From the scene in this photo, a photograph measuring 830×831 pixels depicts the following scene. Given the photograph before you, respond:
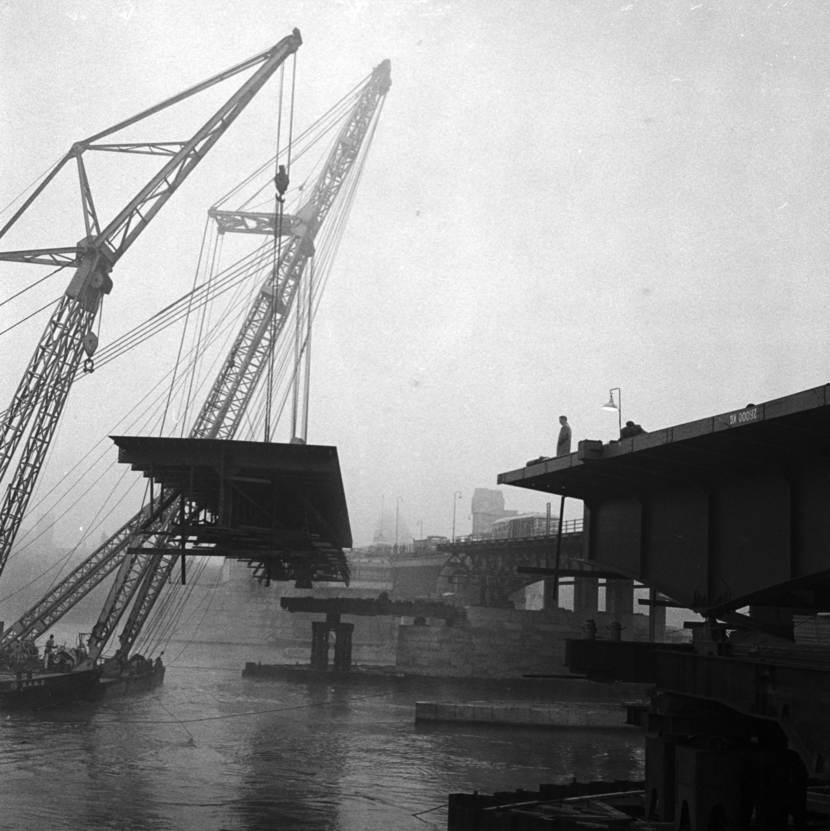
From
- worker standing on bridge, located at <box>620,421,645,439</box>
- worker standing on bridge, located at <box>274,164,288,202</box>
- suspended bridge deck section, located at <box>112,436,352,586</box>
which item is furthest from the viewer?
worker standing on bridge, located at <box>274,164,288,202</box>

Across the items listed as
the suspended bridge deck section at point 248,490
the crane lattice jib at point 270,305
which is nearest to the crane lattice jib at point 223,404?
the crane lattice jib at point 270,305

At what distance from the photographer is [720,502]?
18562 millimetres

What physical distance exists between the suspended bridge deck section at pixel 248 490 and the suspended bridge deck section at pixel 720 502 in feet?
24.8

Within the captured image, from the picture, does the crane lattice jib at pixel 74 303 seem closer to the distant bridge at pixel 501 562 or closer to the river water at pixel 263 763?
the river water at pixel 263 763

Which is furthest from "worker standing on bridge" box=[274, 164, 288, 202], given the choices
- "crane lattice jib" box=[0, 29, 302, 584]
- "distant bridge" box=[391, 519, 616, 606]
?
"distant bridge" box=[391, 519, 616, 606]

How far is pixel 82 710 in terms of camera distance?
51.6 metres

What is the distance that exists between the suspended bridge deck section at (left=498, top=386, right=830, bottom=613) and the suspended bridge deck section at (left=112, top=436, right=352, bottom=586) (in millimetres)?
7564

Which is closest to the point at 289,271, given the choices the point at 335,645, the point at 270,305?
the point at 270,305

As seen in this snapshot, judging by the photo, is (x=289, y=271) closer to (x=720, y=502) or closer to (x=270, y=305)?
(x=270, y=305)

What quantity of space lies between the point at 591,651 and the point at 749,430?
23.5 ft

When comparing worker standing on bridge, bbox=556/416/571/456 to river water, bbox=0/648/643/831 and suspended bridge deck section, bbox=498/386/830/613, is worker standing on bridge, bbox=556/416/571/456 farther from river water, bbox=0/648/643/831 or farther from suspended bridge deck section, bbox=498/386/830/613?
river water, bbox=0/648/643/831

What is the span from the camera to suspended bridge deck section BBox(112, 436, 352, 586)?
26.6 m

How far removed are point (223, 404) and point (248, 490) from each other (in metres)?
32.0

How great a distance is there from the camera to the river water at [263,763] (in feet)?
92.6
